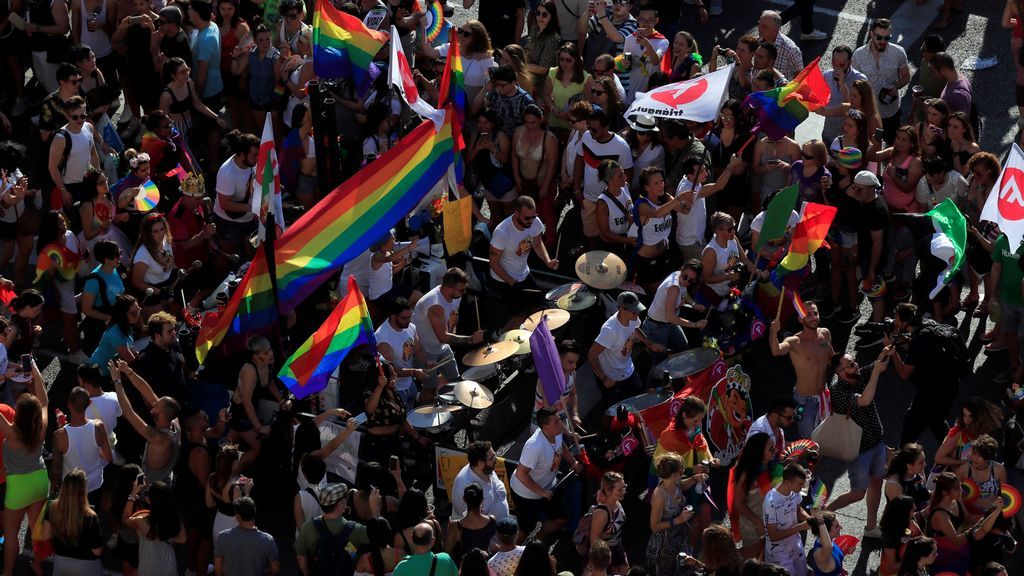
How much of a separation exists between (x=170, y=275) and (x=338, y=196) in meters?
1.95

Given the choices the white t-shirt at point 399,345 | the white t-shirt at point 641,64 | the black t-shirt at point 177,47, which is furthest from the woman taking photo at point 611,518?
the black t-shirt at point 177,47

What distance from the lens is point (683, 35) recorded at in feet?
55.6

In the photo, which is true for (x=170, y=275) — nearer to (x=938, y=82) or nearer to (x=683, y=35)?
(x=683, y=35)

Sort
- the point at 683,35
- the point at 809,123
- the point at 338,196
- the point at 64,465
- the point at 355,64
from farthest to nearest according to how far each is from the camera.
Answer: the point at 809,123
the point at 683,35
the point at 355,64
the point at 338,196
the point at 64,465

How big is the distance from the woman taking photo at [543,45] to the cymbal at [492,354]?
4500 millimetres

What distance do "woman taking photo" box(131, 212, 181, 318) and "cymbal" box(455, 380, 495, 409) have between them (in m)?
2.78

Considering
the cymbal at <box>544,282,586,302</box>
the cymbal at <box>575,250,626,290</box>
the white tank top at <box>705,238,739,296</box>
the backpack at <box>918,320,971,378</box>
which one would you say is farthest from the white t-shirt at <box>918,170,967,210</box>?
the cymbal at <box>544,282,586,302</box>

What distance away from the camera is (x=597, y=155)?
15875mm

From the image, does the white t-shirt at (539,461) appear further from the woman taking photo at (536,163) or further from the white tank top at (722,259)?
the woman taking photo at (536,163)

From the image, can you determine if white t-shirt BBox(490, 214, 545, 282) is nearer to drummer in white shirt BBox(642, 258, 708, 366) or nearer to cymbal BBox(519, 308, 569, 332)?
cymbal BBox(519, 308, 569, 332)

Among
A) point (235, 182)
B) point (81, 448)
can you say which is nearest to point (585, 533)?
point (81, 448)

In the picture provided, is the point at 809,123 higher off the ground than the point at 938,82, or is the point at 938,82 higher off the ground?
the point at 938,82

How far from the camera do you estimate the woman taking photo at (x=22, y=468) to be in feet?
40.4

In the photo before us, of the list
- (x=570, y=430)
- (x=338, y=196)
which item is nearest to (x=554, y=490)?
(x=570, y=430)
